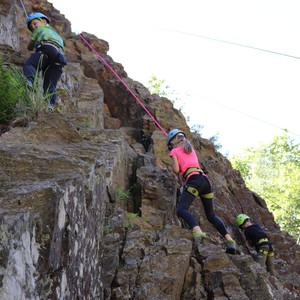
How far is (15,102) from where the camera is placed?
432 centimetres

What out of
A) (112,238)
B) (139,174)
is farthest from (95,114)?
(112,238)

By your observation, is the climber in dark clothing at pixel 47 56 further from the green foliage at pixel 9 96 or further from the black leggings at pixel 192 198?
the black leggings at pixel 192 198

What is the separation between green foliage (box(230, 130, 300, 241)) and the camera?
2361 cm

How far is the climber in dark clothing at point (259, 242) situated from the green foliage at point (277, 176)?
15.7 metres

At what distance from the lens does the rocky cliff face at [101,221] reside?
2350 millimetres

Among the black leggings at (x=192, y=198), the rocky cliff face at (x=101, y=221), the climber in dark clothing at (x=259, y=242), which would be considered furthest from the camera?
the climber in dark clothing at (x=259, y=242)

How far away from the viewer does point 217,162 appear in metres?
10.6

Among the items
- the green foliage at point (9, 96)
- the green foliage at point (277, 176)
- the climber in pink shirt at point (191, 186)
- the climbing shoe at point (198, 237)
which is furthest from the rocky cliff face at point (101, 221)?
the green foliage at point (277, 176)

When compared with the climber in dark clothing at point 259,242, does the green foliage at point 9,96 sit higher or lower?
higher

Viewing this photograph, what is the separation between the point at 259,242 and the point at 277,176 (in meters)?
23.2

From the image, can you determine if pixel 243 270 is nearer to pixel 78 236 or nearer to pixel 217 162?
pixel 78 236

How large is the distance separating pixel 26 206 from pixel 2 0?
8082 mm

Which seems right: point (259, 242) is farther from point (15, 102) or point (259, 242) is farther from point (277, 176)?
point (277, 176)

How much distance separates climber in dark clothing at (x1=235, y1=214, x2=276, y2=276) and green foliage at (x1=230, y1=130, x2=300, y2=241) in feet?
51.5
